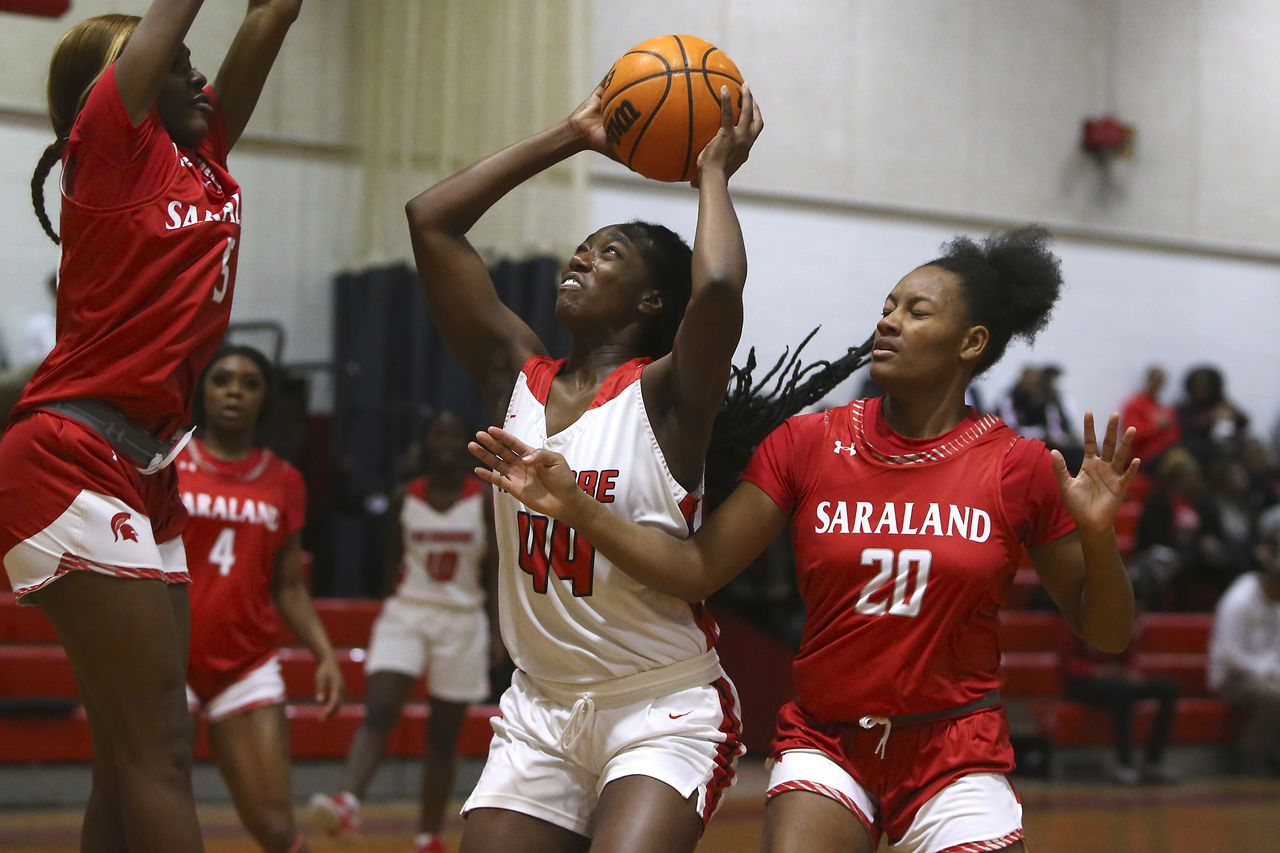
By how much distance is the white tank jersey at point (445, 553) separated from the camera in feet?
22.1

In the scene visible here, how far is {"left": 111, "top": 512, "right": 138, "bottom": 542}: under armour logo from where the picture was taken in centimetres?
264

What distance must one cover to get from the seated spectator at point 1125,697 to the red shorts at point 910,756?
23.2 feet

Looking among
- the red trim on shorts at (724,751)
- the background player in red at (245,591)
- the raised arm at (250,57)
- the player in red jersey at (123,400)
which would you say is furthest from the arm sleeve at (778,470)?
the background player in red at (245,591)

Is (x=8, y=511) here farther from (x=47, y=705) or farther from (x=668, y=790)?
(x=47, y=705)

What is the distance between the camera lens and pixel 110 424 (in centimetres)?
267

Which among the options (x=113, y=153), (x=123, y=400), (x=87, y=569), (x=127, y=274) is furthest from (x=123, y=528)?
(x=113, y=153)

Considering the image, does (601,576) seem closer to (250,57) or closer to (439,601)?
(250,57)

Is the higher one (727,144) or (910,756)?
(727,144)

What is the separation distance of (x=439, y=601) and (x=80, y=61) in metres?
4.19

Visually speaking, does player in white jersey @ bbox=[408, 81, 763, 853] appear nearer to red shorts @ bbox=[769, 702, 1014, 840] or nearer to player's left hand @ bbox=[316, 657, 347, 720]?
red shorts @ bbox=[769, 702, 1014, 840]

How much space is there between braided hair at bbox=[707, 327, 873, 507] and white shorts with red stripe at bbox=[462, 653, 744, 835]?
581 mm

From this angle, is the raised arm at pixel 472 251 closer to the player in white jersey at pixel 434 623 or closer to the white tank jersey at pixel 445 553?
the player in white jersey at pixel 434 623

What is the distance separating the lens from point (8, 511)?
265 centimetres

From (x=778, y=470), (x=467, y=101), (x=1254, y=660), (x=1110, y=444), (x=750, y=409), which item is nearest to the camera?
(x=1110, y=444)
